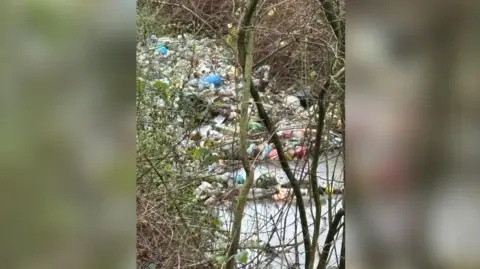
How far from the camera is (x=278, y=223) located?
1.47 metres

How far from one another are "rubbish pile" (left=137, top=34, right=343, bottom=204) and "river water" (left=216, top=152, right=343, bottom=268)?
43 millimetres

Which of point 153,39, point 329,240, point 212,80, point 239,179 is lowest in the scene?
point 329,240

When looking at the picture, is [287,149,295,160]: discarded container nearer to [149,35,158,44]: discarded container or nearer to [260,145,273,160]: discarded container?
[260,145,273,160]: discarded container
